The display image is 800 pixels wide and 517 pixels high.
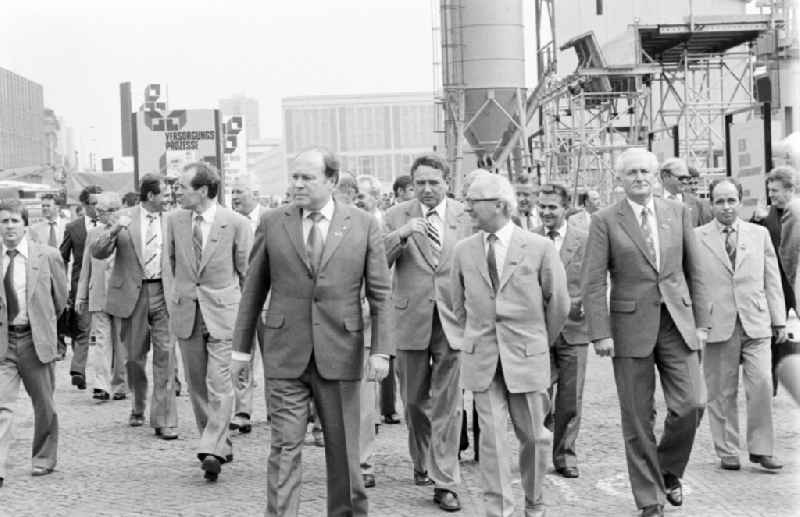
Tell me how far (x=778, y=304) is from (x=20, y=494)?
5.51 m

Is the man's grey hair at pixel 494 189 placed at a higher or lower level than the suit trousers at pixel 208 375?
higher

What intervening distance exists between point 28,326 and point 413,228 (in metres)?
3.07

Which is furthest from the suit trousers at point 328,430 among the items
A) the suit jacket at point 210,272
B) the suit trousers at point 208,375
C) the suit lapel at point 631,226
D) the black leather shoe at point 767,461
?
the black leather shoe at point 767,461

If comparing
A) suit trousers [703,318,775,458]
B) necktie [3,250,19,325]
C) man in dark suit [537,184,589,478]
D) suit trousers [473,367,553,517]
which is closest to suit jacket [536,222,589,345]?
man in dark suit [537,184,589,478]

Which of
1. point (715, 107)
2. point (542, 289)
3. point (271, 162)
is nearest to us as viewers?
point (542, 289)

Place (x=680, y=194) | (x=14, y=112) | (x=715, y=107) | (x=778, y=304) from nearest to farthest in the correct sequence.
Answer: (x=778, y=304), (x=680, y=194), (x=715, y=107), (x=14, y=112)

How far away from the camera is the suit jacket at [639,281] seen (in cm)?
741

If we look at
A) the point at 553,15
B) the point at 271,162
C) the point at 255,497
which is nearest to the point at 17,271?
the point at 255,497

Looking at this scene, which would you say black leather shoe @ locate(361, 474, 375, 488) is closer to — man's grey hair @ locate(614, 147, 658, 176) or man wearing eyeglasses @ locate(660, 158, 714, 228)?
man's grey hair @ locate(614, 147, 658, 176)

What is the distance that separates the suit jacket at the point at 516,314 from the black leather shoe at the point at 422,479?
4.94 ft

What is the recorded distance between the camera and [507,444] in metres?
6.97

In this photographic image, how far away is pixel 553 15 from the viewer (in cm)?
4234

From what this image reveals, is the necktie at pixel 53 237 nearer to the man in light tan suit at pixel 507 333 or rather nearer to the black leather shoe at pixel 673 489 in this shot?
the man in light tan suit at pixel 507 333

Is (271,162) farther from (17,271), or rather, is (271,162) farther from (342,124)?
(17,271)
